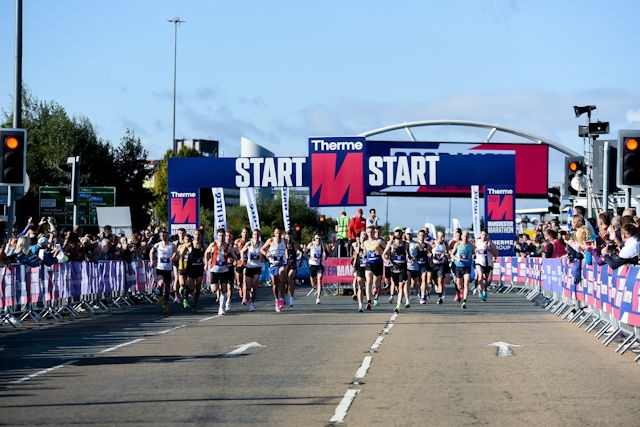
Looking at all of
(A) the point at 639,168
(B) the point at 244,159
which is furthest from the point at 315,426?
(B) the point at 244,159

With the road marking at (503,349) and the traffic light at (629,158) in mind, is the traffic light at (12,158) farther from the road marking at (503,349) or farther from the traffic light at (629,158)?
the traffic light at (629,158)

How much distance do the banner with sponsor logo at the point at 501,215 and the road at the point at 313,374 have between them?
17123 mm

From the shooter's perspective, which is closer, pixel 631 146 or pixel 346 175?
pixel 631 146

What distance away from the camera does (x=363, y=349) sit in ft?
56.2

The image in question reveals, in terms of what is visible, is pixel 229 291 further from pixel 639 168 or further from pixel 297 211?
pixel 297 211

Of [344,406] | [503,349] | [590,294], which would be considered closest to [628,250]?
[503,349]

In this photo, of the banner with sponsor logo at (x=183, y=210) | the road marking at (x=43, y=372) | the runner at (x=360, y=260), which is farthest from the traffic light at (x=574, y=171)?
the banner with sponsor logo at (x=183, y=210)

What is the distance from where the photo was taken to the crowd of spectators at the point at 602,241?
18.0 metres

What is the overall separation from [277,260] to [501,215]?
1498cm

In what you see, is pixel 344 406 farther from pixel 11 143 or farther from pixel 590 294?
pixel 590 294

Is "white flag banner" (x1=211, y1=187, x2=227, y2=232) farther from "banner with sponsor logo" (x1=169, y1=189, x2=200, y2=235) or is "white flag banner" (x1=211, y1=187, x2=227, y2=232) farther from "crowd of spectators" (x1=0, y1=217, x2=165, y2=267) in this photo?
"crowd of spectators" (x1=0, y1=217, x2=165, y2=267)

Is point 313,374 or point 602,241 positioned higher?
point 602,241

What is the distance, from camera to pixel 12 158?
20.4m

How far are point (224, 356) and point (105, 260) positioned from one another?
14.9 metres
